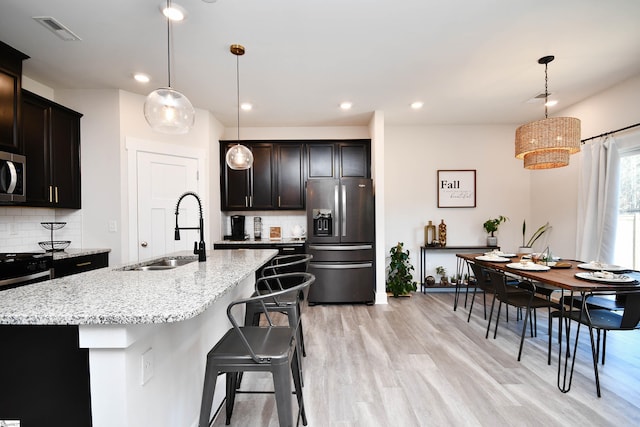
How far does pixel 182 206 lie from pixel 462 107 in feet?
13.3

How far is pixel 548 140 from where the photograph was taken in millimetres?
2727

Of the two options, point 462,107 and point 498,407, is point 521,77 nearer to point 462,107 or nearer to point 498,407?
point 462,107

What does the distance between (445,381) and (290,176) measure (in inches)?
132

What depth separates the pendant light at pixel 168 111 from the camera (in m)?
1.79

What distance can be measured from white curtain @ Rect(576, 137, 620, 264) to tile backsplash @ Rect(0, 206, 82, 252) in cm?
597

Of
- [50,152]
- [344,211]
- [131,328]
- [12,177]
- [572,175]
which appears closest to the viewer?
[131,328]

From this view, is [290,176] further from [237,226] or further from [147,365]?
[147,365]

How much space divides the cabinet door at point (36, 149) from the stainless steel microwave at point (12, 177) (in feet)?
0.62

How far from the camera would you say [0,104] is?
2.45 m

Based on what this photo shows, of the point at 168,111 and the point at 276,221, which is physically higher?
the point at 168,111

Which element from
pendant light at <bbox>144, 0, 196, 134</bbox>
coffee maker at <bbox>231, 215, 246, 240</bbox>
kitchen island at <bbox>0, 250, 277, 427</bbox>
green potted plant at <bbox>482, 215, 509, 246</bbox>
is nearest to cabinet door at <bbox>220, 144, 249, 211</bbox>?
coffee maker at <bbox>231, 215, 246, 240</bbox>

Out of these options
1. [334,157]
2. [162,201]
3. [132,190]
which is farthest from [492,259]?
[132,190]

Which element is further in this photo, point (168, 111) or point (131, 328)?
point (168, 111)

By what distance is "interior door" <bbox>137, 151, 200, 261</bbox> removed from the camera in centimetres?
356
